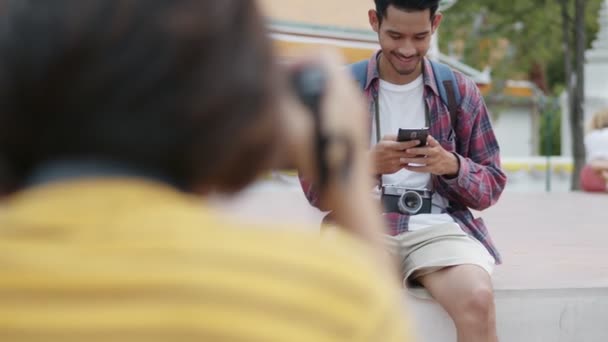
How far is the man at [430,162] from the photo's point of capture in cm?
377

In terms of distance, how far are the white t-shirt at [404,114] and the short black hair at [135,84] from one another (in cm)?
290

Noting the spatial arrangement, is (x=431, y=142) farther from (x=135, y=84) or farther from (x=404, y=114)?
(x=135, y=84)

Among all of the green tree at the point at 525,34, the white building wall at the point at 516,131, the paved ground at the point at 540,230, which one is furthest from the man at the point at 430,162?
the white building wall at the point at 516,131

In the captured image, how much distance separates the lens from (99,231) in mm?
1013

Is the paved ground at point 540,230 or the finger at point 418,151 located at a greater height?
the finger at point 418,151

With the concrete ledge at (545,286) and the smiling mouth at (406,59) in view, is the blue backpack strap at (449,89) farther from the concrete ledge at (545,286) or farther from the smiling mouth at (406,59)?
the concrete ledge at (545,286)

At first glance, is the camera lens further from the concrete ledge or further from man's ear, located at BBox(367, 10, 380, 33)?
man's ear, located at BBox(367, 10, 380, 33)

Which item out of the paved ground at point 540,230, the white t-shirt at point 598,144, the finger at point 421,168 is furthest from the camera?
the white t-shirt at point 598,144

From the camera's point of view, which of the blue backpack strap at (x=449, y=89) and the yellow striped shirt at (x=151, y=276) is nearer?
the yellow striped shirt at (x=151, y=276)

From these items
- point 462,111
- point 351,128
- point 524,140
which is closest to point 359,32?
point 462,111

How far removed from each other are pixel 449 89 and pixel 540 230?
4.18m

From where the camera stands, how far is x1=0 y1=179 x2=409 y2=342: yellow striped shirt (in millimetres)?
984

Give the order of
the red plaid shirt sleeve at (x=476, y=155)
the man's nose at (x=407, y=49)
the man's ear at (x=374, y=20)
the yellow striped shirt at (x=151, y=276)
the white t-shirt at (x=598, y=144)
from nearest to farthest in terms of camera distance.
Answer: the yellow striped shirt at (x=151, y=276) < the red plaid shirt sleeve at (x=476, y=155) < the man's nose at (x=407, y=49) < the man's ear at (x=374, y=20) < the white t-shirt at (x=598, y=144)

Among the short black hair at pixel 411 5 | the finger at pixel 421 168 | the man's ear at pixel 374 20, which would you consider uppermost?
the short black hair at pixel 411 5
